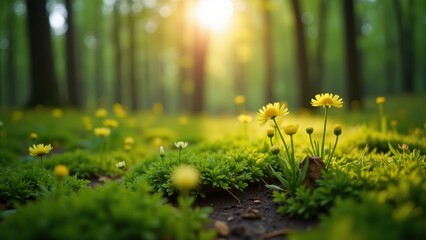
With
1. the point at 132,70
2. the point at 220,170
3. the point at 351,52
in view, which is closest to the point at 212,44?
the point at 132,70

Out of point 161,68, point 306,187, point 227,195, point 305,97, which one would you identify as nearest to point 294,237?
point 306,187

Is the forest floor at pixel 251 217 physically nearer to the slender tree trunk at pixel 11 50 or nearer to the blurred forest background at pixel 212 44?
the blurred forest background at pixel 212 44

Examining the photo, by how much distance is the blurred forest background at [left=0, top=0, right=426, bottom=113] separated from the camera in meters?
9.76

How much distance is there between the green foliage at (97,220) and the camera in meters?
1.51

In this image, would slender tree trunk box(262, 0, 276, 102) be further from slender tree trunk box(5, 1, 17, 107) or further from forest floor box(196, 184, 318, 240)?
slender tree trunk box(5, 1, 17, 107)

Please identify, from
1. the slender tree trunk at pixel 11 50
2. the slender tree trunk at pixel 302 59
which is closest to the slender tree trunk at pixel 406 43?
the slender tree trunk at pixel 302 59

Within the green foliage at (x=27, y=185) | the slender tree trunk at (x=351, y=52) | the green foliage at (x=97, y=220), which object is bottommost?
the green foliage at (x=27, y=185)

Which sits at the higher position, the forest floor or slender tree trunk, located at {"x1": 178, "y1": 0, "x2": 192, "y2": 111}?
slender tree trunk, located at {"x1": 178, "y1": 0, "x2": 192, "y2": 111}

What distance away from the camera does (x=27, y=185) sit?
96.9 inches

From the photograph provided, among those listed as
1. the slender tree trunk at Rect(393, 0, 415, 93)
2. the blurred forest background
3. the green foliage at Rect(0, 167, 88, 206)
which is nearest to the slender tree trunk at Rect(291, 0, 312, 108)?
the blurred forest background

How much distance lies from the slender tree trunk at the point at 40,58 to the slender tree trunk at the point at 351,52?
9.03 m

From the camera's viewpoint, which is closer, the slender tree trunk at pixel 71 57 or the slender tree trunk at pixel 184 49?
the slender tree trunk at pixel 71 57

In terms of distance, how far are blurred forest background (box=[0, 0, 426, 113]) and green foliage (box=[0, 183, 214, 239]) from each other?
22.2 ft

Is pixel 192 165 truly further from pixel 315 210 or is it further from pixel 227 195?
pixel 315 210
